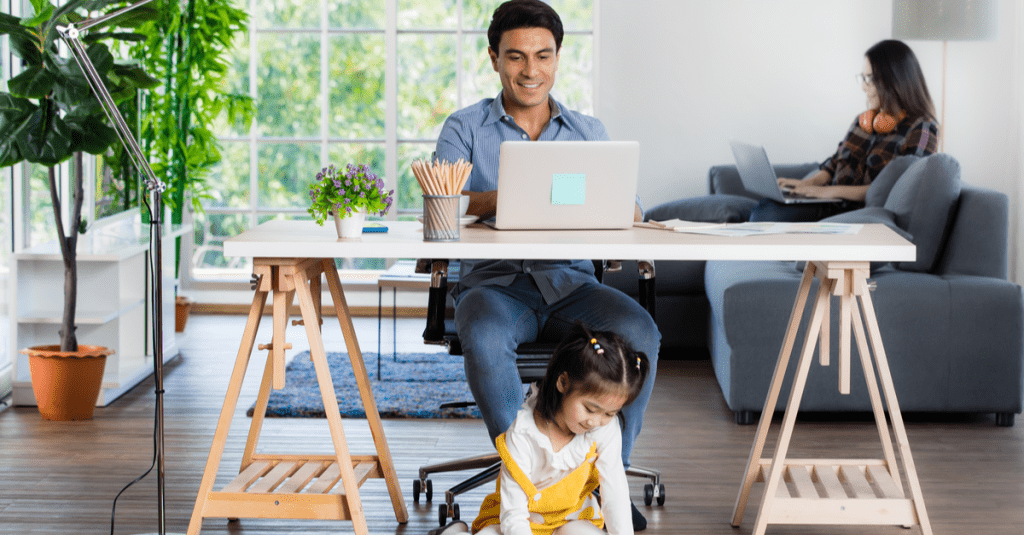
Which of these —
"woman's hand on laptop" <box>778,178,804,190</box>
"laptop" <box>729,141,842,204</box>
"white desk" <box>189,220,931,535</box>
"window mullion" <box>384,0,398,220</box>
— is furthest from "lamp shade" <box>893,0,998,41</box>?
"white desk" <box>189,220,931,535</box>

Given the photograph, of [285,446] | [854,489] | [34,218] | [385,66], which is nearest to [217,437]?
[285,446]

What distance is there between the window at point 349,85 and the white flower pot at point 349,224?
330cm

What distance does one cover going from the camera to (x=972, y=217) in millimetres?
3068

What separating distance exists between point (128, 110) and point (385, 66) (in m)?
1.75

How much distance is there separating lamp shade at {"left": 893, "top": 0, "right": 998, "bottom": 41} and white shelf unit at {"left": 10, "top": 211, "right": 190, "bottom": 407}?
3556mm

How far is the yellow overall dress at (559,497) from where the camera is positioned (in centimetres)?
174

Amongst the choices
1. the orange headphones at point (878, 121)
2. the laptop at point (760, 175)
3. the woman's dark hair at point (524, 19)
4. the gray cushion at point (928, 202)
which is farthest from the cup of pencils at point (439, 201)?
the orange headphones at point (878, 121)

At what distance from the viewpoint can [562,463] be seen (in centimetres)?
177

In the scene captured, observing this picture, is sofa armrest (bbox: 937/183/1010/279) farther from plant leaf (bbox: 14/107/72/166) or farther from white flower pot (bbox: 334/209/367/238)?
plant leaf (bbox: 14/107/72/166)

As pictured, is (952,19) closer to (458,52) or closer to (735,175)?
(735,175)

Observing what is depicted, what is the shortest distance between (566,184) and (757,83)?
3.53 meters

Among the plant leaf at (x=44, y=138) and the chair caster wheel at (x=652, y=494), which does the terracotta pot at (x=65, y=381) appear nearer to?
the plant leaf at (x=44, y=138)

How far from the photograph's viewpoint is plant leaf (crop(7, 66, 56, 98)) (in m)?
2.71

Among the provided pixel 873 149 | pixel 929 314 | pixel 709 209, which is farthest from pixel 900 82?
pixel 929 314
